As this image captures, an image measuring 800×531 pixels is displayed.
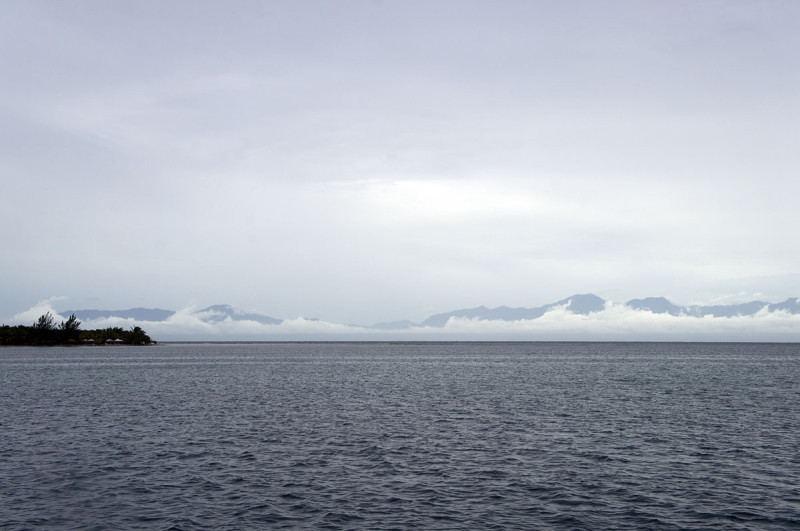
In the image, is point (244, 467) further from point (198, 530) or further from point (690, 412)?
point (690, 412)

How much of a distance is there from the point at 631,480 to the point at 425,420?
27654 millimetres

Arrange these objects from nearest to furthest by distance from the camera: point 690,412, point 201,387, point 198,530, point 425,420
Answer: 1. point 198,530
2. point 425,420
3. point 690,412
4. point 201,387

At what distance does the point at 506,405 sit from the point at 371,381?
156ft

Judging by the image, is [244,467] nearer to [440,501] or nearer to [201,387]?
[440,501]

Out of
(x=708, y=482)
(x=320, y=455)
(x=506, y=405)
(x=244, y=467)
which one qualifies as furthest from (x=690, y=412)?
(x=244, y=467)

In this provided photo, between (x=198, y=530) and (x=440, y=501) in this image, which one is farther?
(x=440, y=501)

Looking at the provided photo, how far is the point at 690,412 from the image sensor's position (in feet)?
223

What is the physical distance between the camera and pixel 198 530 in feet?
90.2

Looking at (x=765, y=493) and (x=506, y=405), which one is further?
(x=506, y=405)

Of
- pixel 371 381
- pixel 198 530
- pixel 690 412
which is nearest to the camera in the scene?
pixel 198 530

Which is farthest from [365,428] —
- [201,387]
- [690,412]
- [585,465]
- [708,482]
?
[201,387]

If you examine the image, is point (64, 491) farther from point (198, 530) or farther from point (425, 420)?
point (425, 420)

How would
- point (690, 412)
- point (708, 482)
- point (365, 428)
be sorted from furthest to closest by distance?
point (690, 412), point (365, 428), point (708, 482)

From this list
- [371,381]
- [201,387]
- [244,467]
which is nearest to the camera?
[244,467]
